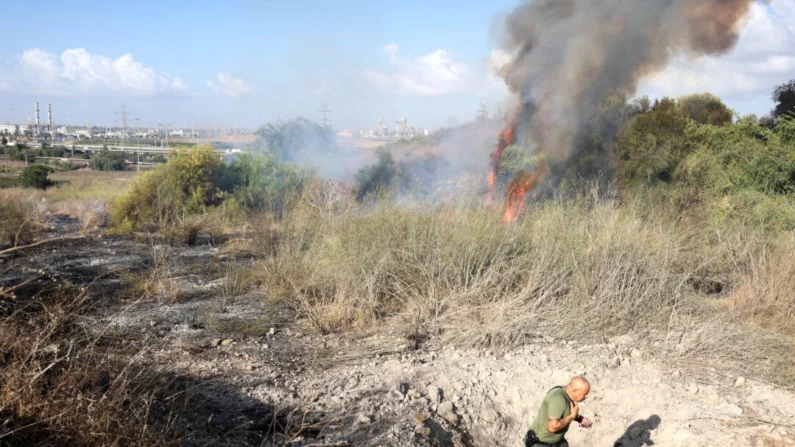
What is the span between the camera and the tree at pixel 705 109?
16.3 meters

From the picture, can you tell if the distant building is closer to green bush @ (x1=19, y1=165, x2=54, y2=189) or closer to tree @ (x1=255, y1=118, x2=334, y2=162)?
green bush @ (x1=19, y1=165, x2=54, y2=189)

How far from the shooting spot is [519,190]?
10711 millimetres

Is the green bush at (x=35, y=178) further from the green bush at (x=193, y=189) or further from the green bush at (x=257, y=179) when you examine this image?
the green bush at (x=257, y=179)

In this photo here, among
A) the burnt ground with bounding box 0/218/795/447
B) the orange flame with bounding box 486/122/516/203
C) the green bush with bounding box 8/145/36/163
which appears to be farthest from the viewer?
the green bush with bounding box 8/145/36/163

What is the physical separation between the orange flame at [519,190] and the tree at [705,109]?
6993mm

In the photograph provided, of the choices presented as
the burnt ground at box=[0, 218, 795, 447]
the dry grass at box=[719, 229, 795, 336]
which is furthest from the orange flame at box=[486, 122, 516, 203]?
the burnt ground at box=[0, 218, 795, 447]

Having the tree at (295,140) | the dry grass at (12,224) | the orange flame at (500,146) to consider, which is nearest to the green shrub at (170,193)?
the dry grass at (12,224)

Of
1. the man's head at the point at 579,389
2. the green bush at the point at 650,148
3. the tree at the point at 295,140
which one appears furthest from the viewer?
the tree at the point at 295,140

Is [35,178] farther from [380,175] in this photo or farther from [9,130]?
[9,130]

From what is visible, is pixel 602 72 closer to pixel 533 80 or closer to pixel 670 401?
pixel 533 80

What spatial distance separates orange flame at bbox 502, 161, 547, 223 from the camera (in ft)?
27.1

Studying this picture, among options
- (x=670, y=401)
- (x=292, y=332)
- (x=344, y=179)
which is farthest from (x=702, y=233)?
(x=344, y=179)

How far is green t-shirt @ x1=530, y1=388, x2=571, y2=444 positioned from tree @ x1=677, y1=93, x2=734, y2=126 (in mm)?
14855

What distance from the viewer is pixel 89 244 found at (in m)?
11.8
